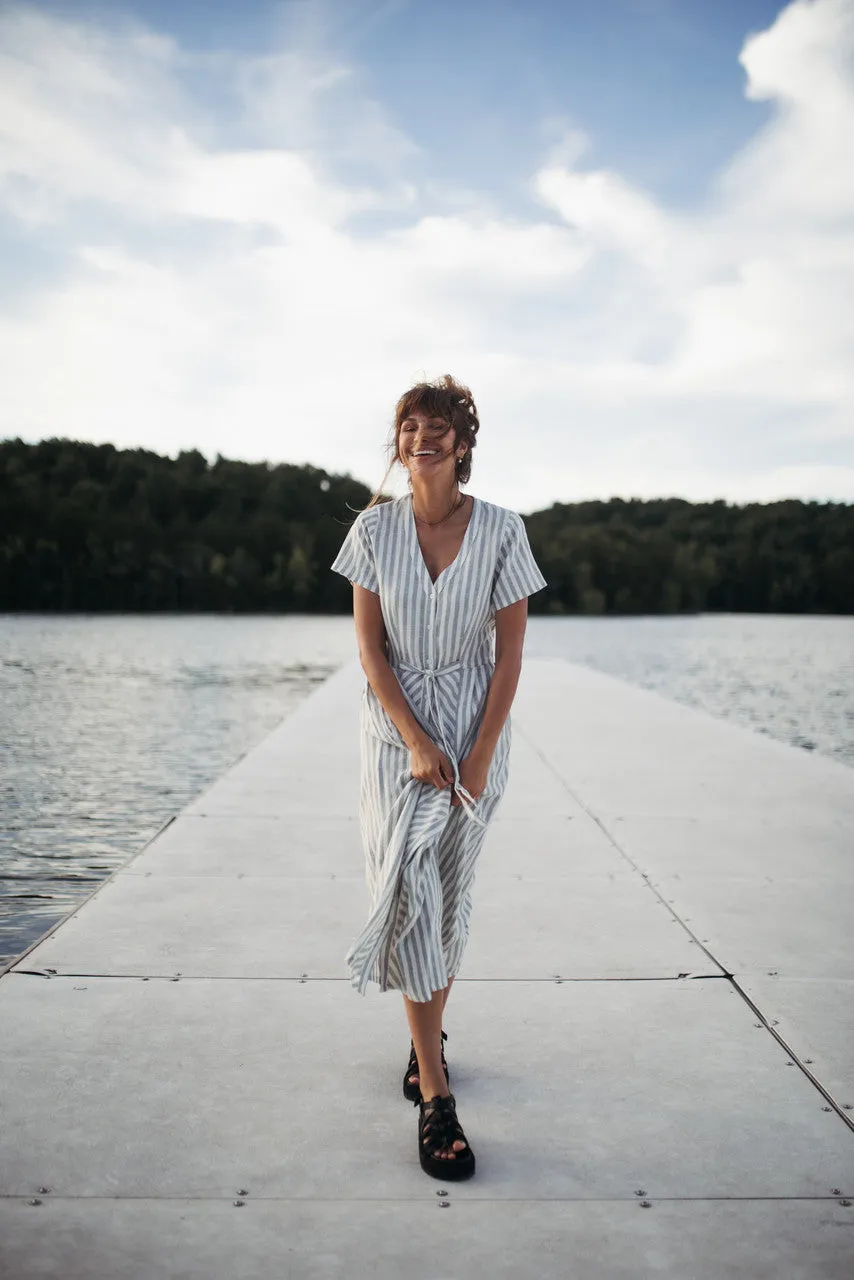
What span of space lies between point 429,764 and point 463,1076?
0.85m

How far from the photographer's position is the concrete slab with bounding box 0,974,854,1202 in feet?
7.11

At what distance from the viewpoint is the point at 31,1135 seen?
2303 mm

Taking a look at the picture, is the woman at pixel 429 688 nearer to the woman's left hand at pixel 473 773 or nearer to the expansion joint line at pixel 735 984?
the woman's left hand at pixel 473 773

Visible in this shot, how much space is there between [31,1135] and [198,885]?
2157 millimetres

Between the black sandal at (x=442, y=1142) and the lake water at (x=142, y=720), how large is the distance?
265cm

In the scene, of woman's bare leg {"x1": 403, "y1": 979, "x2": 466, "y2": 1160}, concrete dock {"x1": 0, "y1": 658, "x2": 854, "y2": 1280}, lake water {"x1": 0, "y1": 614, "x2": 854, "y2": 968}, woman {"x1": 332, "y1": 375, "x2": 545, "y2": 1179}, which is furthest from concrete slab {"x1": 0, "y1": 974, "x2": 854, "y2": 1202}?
lake water {"x1": 0, "y1": 614, "x2": 854, "y2": 968}

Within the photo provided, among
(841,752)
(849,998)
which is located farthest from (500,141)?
(849,998)

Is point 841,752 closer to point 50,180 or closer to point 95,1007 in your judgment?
point 95,1007

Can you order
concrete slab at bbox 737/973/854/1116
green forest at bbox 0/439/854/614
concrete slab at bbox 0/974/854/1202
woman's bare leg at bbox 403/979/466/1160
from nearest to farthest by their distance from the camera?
concrete slab at bbox 0/974/854/1202 → woman's bare leg at bbox 403/979/466/1160 → concrete slab at bbox 737/973/854/1116 → green forest at bbox 0/439/854/614

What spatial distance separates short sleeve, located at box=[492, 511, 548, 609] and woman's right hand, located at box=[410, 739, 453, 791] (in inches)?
15.2

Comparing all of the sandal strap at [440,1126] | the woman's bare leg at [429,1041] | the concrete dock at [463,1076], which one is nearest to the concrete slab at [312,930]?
the concrete dock at [463,1076]

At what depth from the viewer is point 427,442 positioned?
2488 millimetres

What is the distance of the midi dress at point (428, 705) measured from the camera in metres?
2.43

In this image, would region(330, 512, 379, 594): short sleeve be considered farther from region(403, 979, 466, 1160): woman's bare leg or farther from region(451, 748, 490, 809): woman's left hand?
region(403, 979, 466, 1160): woman's bare leg
